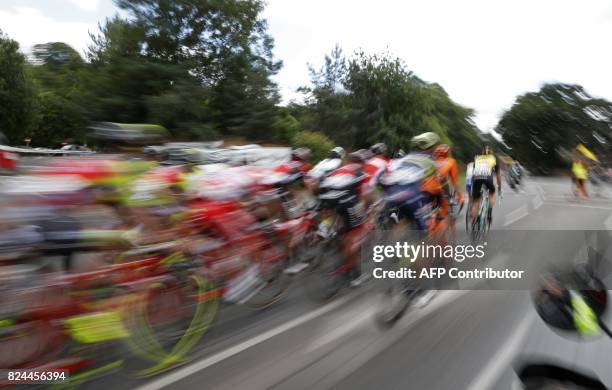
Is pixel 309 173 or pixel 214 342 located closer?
pixel 214 342

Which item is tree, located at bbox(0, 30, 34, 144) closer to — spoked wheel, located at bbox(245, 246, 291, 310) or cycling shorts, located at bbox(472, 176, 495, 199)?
cycling shorts, located at bbox(472, 176, 495, 199)

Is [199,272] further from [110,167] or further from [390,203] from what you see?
[390,203]

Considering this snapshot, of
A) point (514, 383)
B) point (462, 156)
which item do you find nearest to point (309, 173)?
point (514, 383)

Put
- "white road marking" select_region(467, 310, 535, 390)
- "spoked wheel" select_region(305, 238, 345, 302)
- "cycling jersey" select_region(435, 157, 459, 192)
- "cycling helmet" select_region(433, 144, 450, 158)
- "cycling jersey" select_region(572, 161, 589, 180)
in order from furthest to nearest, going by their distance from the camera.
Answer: "cycling jersey" select_region(572, 161, 589, 180) → "cycling helmet" select_region(433, 144, 450, 158) → "cycling jersey" select_region(435, 157, 459, 192) → "spoked wheel" select_region(305, 238, 345, 302) → "white road marking" select_region(467, 310, 535, 390)

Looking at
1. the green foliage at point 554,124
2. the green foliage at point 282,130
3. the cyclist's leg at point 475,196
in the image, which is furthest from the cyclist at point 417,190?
the green foliage at point 282,130

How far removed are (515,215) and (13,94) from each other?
3782 centimetres

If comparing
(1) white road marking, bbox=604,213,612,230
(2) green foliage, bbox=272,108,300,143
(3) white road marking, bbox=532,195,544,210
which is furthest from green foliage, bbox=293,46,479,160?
(1) white road marking, bbox=604,213,612,230

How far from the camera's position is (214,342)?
4.56 metres

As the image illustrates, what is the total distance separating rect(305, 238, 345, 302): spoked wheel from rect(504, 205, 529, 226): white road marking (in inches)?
280

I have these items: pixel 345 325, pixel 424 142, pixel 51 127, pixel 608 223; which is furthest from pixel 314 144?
pixel 51 127

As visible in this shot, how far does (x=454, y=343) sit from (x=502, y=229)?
674 centimetres

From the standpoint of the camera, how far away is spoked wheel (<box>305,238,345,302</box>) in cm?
568

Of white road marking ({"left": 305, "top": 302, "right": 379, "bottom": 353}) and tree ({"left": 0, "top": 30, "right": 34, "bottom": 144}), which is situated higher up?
tree ({"left": 0, "top": 30, "right": 34, "bottom": 144})

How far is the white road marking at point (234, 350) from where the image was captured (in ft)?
12.4
